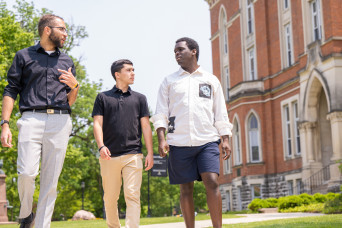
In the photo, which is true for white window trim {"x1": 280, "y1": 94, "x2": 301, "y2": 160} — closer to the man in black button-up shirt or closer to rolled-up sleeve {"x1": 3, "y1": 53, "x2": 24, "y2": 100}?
the man in black button-up shirt

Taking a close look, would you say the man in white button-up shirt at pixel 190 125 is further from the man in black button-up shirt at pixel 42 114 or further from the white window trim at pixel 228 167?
the white window trim at pixel 228 167

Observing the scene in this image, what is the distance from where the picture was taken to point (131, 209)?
679cm

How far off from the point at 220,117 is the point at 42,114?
213 centimetres

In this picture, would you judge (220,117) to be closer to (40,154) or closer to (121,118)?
(121,118)

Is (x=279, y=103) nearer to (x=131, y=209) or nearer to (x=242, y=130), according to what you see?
(x=242, y=130)

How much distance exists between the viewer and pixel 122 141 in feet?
23.1

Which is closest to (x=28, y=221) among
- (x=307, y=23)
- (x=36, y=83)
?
(x=36, y=83)

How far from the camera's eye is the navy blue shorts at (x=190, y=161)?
21.9ft

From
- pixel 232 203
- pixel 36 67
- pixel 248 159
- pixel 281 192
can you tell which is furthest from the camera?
pixel 232 203

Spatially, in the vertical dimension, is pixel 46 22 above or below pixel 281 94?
below

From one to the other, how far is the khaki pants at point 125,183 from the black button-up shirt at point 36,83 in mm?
1086

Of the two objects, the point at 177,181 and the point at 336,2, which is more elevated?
the point at 336,2

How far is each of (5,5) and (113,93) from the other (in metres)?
27.5

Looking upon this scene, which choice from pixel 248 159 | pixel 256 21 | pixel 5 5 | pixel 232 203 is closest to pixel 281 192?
pixel 248 159
